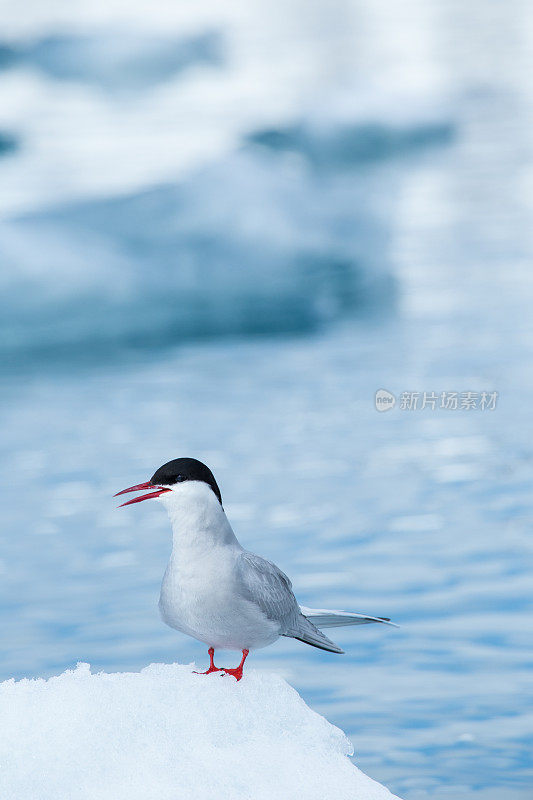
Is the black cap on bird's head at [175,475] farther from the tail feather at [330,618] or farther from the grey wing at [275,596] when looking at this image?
the tail feather at [330,618]

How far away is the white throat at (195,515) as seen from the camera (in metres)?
5.84

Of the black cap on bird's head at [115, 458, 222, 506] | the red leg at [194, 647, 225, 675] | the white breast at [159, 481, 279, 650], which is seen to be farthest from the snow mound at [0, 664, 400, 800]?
the black cap on bird's head at [115, 458, 222, 506]

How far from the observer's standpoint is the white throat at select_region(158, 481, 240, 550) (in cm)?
584

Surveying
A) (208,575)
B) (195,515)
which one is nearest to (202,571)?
(208,575)

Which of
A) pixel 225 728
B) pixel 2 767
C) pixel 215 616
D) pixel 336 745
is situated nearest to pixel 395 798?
pixel 336 745

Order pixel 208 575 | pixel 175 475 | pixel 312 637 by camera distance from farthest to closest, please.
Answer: pixel 312 637 < pixel 208 575 < pixel 175 475

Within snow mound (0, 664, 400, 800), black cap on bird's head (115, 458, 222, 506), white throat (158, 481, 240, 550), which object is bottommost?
snow mound (0, 664, 400, 800)

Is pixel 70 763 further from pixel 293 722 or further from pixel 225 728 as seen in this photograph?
pixel 293 722

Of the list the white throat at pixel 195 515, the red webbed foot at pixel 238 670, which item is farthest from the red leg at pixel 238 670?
the white throat at pixel 195 515

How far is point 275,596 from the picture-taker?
20.5 ft

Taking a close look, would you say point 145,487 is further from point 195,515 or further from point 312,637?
point 312,637

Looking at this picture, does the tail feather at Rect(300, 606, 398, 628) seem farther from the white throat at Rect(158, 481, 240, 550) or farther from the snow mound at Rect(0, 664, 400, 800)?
the white throat at Rect(158, 481, 240, 550)

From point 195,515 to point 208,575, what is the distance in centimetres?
32

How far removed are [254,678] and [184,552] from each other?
3.93ft
